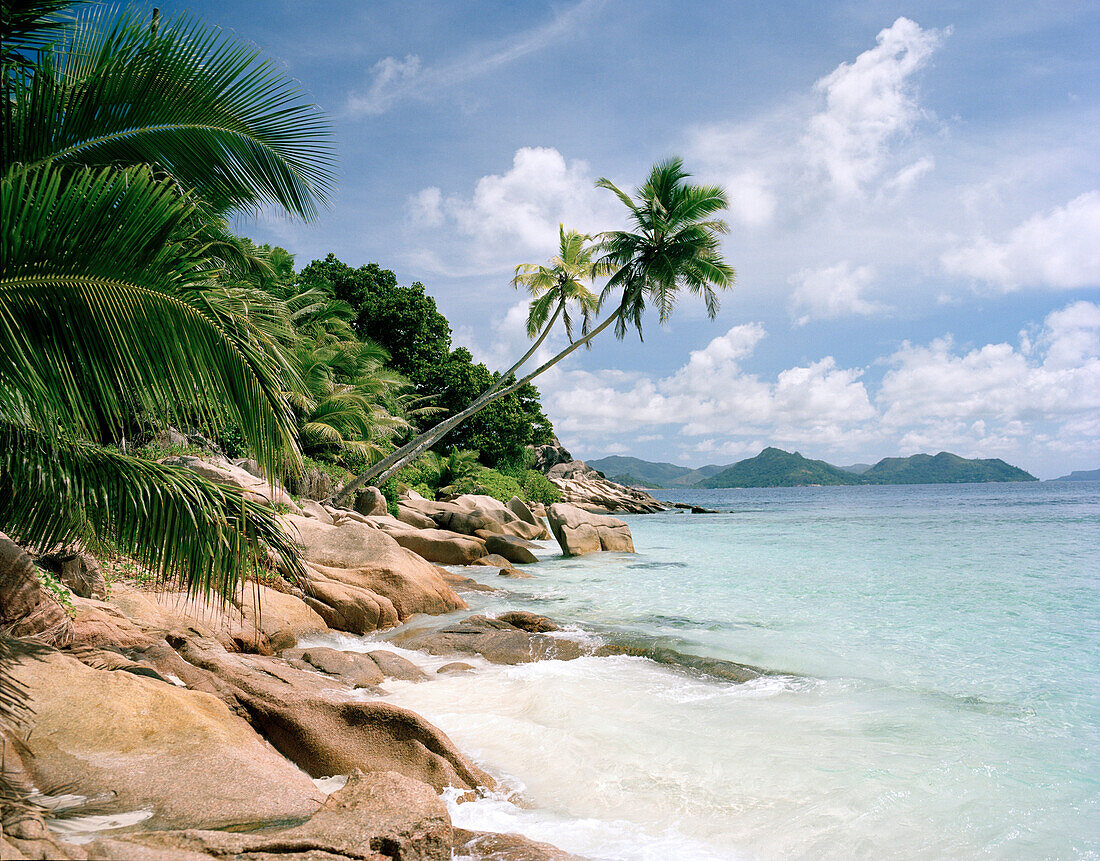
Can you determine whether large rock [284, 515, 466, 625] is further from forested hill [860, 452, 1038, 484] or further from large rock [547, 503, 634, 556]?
forested hill [860, 452, 1038, 484]

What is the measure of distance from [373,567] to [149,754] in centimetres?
618

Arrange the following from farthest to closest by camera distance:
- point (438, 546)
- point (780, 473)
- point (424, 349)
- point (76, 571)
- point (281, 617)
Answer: point (780, 473), point (424, 349), point (438, 546), point (281, 617), point (76, 571)

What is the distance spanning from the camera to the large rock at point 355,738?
3760 mm

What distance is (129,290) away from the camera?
293 centimetres

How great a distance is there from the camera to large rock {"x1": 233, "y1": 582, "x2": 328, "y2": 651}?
6.69 m

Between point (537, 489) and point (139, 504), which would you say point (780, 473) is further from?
point (139, 504)

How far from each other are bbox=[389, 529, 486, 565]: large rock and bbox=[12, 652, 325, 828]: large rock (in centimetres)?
1132

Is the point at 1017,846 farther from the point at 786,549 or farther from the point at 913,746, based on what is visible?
the point at 786,549

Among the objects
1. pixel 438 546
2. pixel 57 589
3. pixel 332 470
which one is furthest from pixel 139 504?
pixel 332 470

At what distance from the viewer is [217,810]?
274 cm

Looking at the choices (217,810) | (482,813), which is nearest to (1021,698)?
(482,813)

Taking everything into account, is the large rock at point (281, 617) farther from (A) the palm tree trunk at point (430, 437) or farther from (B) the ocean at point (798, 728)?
(A) the palm tree trunk at point (430, 437)

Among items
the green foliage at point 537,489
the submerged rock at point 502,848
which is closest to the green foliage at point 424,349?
the green foliage at point 537,489

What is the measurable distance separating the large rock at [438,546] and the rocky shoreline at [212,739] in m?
7.62
